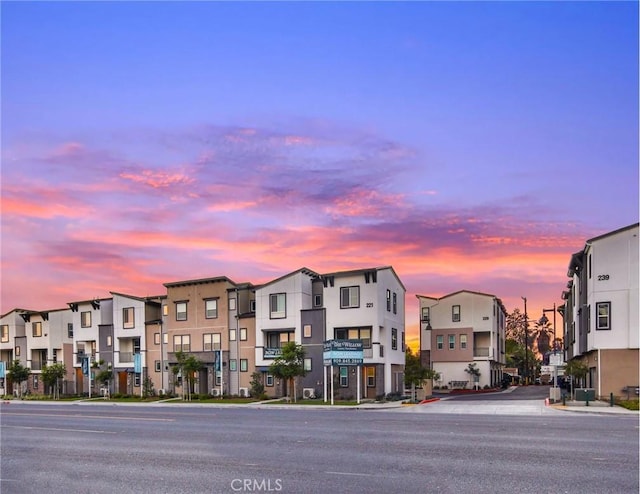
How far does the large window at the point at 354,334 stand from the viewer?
167ft

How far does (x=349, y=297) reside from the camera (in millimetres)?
50938

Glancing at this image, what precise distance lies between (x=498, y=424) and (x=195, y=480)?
1560 cm

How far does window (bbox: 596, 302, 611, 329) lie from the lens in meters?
39.9

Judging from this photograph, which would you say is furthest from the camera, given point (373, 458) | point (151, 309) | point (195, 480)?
point (151, 309)

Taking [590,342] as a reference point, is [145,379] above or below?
below

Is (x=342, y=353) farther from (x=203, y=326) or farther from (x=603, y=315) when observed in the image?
(x=203, y=326)

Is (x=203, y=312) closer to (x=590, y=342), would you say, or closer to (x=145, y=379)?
(x=145, y=379)

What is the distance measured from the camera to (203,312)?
5900cm

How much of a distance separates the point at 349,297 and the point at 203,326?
16.2 m

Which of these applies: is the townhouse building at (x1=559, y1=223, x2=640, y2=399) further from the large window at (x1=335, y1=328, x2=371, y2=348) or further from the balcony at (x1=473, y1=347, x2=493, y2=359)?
the balcony at (x1=473, y1=347, x2=493, y2=359)

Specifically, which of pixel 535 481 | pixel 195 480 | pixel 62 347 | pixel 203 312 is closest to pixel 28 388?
pixel 62 347
